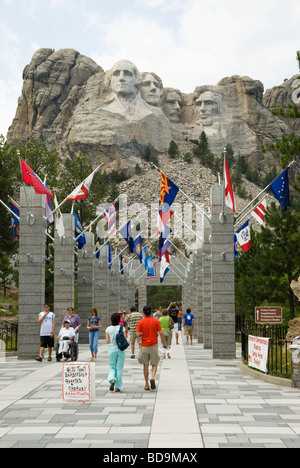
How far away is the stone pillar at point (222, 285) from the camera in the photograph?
2075 centimetres

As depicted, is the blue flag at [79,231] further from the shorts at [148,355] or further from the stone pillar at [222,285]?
the shorts at [148,355]

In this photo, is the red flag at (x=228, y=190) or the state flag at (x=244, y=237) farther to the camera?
the state flag at (x=244, y=237)

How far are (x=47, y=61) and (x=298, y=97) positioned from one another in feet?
453

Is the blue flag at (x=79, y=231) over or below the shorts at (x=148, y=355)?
over

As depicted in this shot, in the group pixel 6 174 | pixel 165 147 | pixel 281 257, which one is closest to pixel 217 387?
pixel 281 257

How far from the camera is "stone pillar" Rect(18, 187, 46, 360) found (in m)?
20.8

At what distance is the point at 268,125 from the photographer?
512 feet

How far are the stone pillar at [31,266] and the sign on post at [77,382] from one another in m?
9.60

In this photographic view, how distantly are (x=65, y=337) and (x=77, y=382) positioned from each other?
20.9 ft

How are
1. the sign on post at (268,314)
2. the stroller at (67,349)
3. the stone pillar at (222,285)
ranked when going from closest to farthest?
the sign on post at (268,314) < the stroller at (67,349) < the stone pillar at (222,285)

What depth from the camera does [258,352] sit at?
1545cm

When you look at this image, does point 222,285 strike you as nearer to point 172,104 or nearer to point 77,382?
point 77,382

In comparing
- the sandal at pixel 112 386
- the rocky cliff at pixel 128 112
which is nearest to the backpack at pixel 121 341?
the sandal at pixel 112 386
